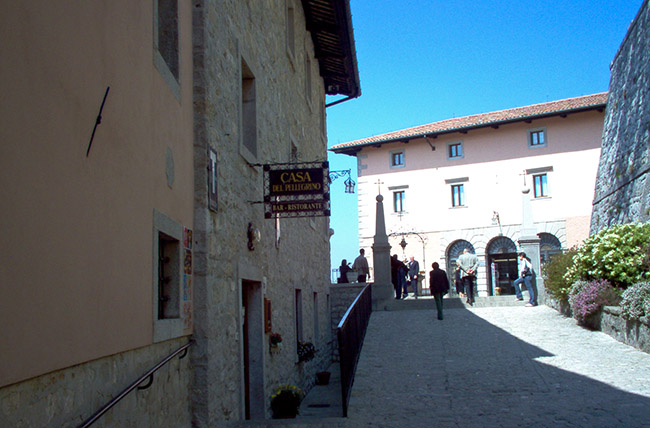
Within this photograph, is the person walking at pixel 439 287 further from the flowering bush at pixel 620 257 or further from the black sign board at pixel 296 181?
the black sign board at pixel 296 181

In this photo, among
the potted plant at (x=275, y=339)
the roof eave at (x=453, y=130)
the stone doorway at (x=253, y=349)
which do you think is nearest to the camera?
the stone doorway at (x=253, y=349)

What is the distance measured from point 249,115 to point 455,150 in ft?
90.8

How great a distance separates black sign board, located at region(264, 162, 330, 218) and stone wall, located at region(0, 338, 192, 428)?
2563mm

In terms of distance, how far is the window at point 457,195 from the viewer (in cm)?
3534

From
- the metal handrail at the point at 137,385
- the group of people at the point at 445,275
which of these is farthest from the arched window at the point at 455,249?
the metal handrail at the point at 137,385

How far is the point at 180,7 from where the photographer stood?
261 inches

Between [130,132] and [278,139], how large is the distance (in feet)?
21.3

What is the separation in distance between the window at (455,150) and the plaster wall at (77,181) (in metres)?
31.0

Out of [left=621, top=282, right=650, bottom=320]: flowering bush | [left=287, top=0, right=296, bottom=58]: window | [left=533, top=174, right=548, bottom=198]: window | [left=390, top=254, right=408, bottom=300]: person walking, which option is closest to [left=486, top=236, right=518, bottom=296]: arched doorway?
[left=533, top=174, right=548, bottom=198]: window

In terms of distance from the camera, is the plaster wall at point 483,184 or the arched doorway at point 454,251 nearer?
the plaster wall at point 483,184

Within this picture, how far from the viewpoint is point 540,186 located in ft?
110

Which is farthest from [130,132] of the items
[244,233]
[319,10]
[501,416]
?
[319,10]

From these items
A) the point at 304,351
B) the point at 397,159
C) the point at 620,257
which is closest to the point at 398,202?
the point at 397,159

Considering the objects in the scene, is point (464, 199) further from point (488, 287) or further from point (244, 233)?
point (244, 233)
